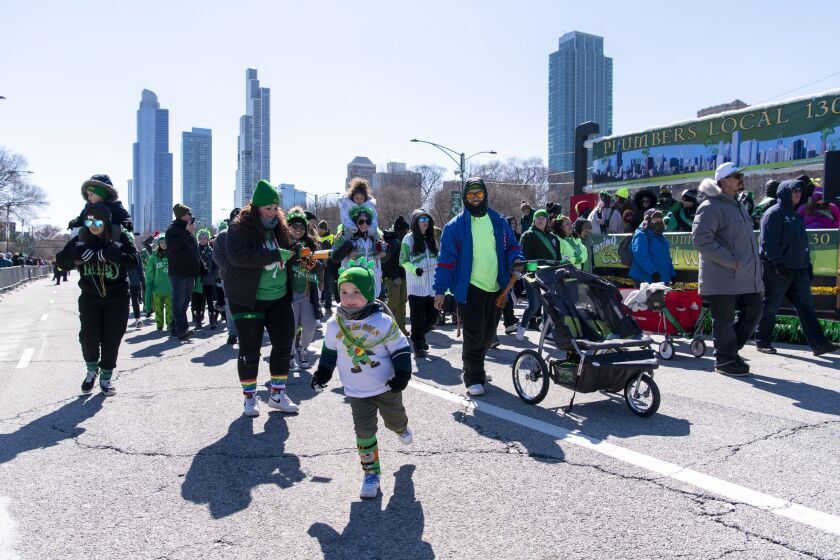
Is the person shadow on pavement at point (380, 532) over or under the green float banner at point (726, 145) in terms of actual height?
under

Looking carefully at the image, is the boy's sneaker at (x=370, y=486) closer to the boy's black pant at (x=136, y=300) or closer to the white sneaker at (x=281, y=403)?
the white sneaker at (x=281, y=403)

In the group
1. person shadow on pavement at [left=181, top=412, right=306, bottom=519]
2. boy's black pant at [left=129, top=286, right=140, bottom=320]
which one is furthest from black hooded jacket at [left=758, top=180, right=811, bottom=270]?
boy's black pant at [left=129, top=286, right=140, bottom=320]

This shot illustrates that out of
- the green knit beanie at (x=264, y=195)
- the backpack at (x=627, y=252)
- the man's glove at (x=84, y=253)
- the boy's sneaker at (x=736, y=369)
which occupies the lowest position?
the boy's sneaker at (x=736, y=369)

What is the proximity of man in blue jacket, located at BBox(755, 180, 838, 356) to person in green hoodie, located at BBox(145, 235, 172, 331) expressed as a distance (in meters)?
9.34

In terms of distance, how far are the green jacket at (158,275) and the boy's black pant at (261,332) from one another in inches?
261

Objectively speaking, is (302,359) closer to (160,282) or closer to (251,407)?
(251,407)

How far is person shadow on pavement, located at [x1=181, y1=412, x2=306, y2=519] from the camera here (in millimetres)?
3914

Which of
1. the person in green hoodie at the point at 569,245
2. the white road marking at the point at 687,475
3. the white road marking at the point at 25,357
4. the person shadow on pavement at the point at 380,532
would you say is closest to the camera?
the person shadow on pavement at the point at 380,532

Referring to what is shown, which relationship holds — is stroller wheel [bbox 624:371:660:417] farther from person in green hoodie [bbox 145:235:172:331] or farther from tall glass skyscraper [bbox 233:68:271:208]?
tall glass skyscraper [bbox 233:68:271:208]

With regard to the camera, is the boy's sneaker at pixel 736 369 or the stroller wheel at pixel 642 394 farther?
the boy's sneaker at pixel 736 369

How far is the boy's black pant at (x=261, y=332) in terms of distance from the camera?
5.72m

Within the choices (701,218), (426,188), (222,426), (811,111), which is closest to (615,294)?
(701,218)

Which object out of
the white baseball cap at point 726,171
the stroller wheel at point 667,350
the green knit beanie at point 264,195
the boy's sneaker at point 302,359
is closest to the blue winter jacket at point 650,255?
the stroller wheel at point 667,350

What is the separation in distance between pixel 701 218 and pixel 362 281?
4.58 metres
